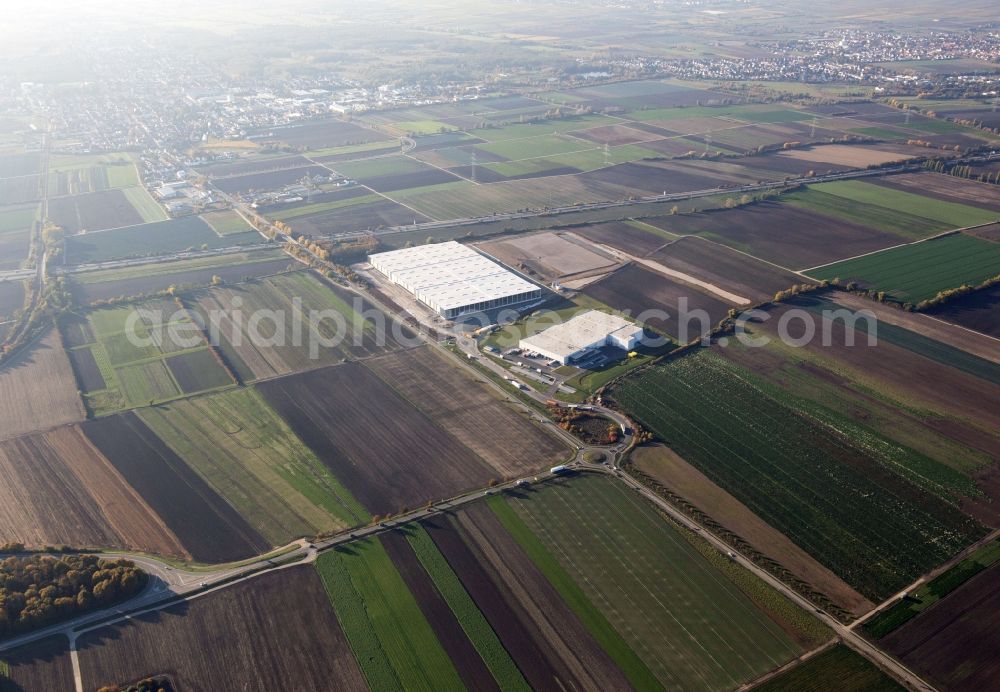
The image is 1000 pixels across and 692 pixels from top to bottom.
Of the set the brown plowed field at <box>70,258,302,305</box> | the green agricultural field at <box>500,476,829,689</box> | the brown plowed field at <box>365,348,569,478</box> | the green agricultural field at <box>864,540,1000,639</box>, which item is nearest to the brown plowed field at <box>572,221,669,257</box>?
the brown plowed field at <box>365,348,569,478</box>

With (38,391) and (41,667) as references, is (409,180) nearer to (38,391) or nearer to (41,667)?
(38,391)

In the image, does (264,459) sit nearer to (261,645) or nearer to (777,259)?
(261,645)

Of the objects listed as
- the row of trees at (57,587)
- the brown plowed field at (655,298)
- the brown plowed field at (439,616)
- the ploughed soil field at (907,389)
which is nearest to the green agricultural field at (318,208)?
the brown plowed field at (655,298)

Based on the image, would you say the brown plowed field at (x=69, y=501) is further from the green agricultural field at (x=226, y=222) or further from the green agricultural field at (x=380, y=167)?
the green agricultural field at (x=380, y=167)

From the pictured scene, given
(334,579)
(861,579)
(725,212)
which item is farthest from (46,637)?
(725,212)

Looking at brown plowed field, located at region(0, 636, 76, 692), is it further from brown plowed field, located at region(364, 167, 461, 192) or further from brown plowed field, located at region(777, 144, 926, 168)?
brown plowed field, located at region(777, 144, 926, 168)

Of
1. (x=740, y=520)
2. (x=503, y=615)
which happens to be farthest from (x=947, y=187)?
(x=503, y=615)
